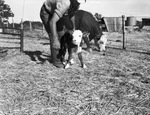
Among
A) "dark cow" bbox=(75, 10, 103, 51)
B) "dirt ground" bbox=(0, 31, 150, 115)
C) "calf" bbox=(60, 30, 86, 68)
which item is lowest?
"dirt ground" bbox=(0, 31, 150, 115)

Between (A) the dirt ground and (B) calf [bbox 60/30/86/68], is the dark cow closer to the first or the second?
→ (B) calf [bbox 60/30/86/68]

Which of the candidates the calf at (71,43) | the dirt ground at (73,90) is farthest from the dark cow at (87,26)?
the dirt ground at (73,90)

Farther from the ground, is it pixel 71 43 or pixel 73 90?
pixel 71 43

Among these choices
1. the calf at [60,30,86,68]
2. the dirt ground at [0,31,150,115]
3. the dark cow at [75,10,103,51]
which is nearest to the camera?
the dirt ground at [0,31,150,115]

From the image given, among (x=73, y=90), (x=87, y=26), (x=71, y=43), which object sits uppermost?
(x=87, y=26)

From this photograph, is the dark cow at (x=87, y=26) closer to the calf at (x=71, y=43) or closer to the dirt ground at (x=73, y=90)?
the calf at (x=71, y=43)

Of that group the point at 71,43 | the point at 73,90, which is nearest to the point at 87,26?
the point at 71,43

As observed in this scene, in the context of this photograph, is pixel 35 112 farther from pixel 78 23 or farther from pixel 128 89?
pixel 78 23

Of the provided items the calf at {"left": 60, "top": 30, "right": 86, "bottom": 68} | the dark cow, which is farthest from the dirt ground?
the dark cow

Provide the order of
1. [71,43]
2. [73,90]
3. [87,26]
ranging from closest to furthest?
[73,90] < [71,43] < [87,26]

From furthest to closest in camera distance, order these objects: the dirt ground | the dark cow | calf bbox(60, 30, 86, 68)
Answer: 1. the dark cow
2. calf bbox(60, 30, 86, 68)
3. the dirt ground

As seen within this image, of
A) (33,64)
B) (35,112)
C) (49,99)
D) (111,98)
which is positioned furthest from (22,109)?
(33,64)

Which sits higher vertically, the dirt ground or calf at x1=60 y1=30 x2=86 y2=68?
calf at x1=60 y1=30 x2=86 y2=68

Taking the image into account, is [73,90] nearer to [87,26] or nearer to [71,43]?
[71,43]
